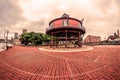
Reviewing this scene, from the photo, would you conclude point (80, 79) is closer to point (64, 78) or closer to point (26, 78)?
point (64, 78)

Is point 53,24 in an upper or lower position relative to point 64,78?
upper

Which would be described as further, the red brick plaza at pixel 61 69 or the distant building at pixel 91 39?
the distant building at pixel 91 39

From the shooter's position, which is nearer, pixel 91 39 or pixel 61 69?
pixel 61 69

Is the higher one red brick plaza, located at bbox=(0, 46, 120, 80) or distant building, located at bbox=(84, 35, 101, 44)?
distant building, located at bbox=(84, 35, 101, 44)

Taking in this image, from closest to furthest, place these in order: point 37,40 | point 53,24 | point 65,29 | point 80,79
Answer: point 80,79
point 65,29
point 53,24
point 37,40

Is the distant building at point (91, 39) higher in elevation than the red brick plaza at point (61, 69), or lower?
higher

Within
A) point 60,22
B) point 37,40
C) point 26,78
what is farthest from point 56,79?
point 37,40

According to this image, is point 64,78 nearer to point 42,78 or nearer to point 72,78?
point 72,78

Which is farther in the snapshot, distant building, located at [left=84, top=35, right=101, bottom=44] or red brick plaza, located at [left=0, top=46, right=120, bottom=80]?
distant building, located at [left=84, top=35, right=101, bottom=44]

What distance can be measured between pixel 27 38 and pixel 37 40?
23.0 feet

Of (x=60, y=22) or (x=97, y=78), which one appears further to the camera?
(x=60, y=22)

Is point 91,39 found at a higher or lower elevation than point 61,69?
higher

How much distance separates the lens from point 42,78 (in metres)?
4.61

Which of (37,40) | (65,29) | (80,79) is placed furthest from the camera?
(37,40)
